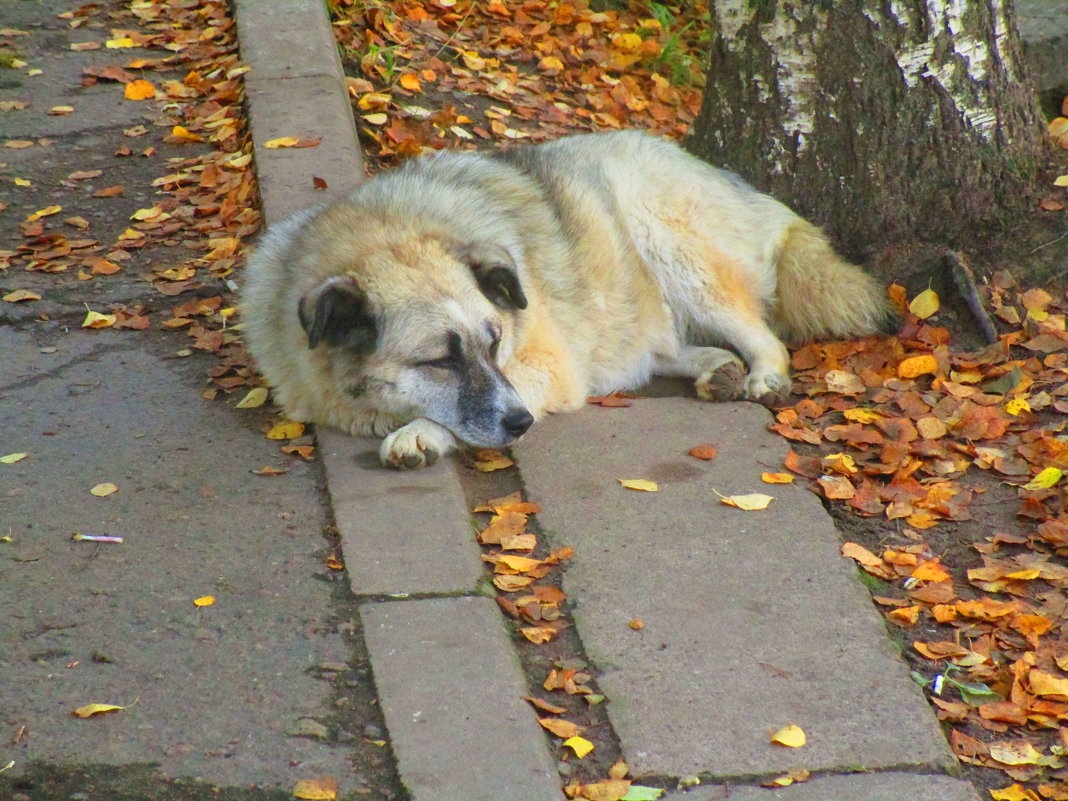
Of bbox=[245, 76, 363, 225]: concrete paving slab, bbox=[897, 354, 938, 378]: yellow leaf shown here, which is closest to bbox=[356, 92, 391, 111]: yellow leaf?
bbox=[245, 76, 363, 225]: concrete paving slab

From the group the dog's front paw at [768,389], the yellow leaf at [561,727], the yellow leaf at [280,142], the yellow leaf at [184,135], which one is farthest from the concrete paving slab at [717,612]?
the yellow leaf at [184,135]

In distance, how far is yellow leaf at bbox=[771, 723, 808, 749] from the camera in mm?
2811

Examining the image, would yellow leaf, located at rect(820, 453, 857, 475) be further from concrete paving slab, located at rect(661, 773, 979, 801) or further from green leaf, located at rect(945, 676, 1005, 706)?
concrete paving slab, located at rect(661, 773, 979, 801)

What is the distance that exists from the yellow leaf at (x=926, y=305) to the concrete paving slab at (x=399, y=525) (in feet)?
7.20

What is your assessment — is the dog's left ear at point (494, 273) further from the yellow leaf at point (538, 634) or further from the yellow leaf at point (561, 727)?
the yellow leaf at point (561, 727)

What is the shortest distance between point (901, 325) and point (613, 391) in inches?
49.5

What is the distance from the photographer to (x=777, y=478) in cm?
402

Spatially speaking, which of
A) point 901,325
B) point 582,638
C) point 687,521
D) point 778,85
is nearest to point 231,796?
point 582,638

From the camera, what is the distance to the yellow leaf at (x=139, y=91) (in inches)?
275

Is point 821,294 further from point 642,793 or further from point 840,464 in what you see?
point 642,793

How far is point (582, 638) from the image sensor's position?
10.7 feet

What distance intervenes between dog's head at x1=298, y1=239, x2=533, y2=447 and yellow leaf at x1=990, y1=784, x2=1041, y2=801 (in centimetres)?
198

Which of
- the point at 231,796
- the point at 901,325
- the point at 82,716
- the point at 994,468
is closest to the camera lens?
the point at 231,796

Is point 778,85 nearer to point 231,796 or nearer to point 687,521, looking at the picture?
point 687,521
